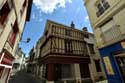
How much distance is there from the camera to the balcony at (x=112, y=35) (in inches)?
288

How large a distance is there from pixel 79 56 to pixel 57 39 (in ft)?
14.3

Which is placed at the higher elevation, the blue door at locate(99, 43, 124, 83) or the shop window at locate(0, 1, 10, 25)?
the shop window at locate(0, 1, 10, 25)

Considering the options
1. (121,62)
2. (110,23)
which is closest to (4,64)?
(121,62)

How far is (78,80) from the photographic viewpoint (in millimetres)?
12930

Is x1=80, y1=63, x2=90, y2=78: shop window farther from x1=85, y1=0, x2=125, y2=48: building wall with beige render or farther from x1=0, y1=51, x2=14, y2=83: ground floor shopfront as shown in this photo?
A: x1=0, y1=51, x2=14, y2=83: ground floor shopfront

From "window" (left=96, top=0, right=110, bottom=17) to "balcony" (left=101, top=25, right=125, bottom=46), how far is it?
7.23 feet

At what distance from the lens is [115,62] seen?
7727mm

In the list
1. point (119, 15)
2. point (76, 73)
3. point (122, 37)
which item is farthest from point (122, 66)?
point (76, 73)

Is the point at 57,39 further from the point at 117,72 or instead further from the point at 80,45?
the point at 117,72

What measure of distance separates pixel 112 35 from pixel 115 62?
2.32 meters

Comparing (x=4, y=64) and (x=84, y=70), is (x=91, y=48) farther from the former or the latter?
(x=4, y=64)

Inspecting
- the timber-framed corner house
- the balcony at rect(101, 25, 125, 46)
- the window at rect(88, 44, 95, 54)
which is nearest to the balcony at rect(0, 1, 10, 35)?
the balcony at rect(101, 25, 125, 46)

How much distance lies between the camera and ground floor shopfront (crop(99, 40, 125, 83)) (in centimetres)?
718

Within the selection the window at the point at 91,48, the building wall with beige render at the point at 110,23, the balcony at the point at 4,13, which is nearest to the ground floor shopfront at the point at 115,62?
the building wall with beige render at the point at 110,23
